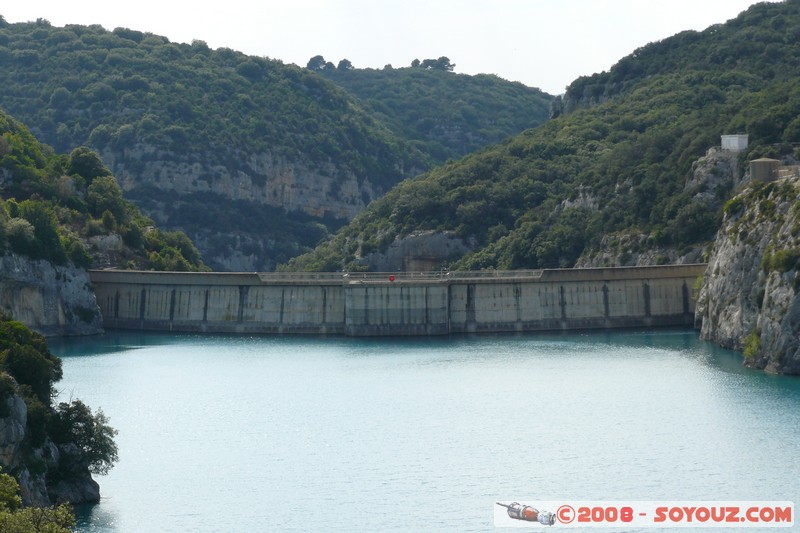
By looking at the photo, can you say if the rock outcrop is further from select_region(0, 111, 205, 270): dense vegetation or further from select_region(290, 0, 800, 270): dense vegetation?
select_region(290, 0, 800, 270): dense vegetation

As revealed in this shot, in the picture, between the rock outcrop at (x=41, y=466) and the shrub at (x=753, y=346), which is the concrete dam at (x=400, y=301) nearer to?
the shrub at (x=753, y=346)

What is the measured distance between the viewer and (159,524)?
224 feet

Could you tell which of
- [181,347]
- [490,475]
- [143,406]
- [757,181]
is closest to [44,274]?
[181,347]

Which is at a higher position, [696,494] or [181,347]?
[181,347]

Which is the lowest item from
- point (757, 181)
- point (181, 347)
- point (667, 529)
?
point (667, 529)

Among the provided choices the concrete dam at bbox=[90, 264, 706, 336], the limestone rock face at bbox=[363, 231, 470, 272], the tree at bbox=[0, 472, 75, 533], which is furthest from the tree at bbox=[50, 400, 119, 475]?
the limestone rock face at bbox=[363, 231, 470, 272]

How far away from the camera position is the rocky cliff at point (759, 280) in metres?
99.5

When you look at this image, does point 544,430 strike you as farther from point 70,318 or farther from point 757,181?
point 70,318

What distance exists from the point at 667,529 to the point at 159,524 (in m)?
19.9

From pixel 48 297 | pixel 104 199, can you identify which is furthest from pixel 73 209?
pixel 48 297

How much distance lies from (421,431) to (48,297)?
56.5 metres

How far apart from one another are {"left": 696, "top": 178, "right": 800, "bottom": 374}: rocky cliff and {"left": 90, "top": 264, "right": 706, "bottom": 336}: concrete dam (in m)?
8.45

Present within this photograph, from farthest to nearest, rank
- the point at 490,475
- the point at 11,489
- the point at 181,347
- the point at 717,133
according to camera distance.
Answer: the point at 717,133 → the point at 181,347 → the point at 490,475 → the point at 11,489

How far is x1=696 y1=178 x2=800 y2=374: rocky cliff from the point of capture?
99.5m
